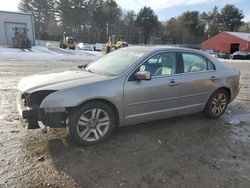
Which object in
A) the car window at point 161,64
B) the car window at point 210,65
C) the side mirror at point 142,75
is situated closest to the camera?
the side mirror at point 142,75

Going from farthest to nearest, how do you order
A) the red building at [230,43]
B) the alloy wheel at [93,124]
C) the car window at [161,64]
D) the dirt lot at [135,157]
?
the red building at [230,43], the car window at [161,64], the alloy wheel at [93,124], the dirt lot at [135,157]

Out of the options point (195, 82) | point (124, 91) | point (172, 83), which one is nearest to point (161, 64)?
point (172, 83)

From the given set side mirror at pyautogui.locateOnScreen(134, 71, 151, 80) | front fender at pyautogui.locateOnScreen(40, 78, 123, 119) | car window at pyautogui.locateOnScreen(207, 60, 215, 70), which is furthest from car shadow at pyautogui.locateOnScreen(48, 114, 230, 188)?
car window at pyautogui.locateOnScreen(207, 60, 215, 70)

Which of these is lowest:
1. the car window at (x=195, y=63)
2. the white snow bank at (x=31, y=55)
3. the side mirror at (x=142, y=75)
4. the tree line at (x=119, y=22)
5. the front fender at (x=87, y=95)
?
the white snow bank at (x=31, y=55)

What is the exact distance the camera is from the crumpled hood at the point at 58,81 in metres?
3.96

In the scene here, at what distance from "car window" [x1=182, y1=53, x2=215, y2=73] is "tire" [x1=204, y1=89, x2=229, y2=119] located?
603 mm

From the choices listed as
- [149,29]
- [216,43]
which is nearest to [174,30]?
[149,29]

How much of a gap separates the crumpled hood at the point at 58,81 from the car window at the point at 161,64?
843 millimetres

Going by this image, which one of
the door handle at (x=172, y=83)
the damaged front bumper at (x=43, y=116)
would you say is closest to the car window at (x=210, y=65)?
the door handle at (x=172, y=83)

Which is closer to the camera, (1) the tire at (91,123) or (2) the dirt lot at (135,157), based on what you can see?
(2) the dirt lot at (135,157)

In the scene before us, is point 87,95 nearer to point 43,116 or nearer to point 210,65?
point 43,116

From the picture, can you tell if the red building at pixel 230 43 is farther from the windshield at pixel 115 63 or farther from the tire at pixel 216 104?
the windshield at pixel 115 63

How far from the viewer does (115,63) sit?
488 centimetres

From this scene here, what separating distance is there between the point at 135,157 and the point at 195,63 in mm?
2473
